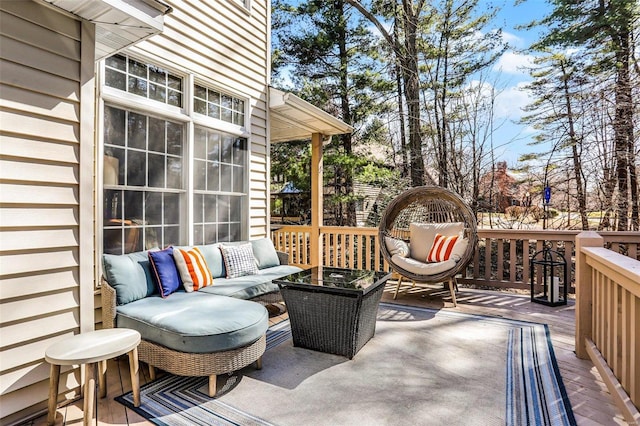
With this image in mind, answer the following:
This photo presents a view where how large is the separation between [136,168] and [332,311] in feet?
7.57

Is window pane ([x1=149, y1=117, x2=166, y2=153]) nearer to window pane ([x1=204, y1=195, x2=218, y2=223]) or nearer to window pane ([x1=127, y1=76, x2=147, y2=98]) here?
window pane ([x1=127, y1=76, x2=147, y2=98])

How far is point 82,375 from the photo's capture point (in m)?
2.29

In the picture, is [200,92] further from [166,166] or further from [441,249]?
[441,249]

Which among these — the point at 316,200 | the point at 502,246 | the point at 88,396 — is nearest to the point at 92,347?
the point at 88,396

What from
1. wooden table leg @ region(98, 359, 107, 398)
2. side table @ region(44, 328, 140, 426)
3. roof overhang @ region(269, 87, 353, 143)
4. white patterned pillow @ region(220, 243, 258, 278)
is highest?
roof overhang @ region(269, 87, 353, 143)

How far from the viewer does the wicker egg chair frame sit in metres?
4.26

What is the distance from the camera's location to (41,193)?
82.1 inches

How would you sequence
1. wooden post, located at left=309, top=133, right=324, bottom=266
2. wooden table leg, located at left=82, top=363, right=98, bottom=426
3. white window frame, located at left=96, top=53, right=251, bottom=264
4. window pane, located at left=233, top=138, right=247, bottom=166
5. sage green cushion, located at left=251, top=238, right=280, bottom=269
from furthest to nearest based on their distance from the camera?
wooden post, located at left=309, top=133, right=324, bottom=266 → window pane, located at left=233, top=138, right=247, bottom=166 → sage green cushion, located at left=251, top=238, right=280, bottom=269 → white window frame, located at left=96, top=53, right=251, bottom=264 → wooden table leg, located at left=82, top=363, right=98, bottom=426

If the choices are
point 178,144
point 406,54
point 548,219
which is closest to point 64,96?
point 178,144

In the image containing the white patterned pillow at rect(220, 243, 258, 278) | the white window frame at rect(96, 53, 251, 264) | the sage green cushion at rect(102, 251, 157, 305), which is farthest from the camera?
the white patterned pillow at rect(220, 243, 258, 278)

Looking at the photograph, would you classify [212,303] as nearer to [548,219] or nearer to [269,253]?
[269,253]

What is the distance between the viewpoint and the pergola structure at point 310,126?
4.98 metres

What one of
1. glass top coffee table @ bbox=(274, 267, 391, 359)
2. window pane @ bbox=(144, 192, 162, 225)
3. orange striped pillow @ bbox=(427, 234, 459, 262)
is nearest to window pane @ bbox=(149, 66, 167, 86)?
window pane @ bbox=(144, 192, 162, 225)

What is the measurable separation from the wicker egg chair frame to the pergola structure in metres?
1.40
